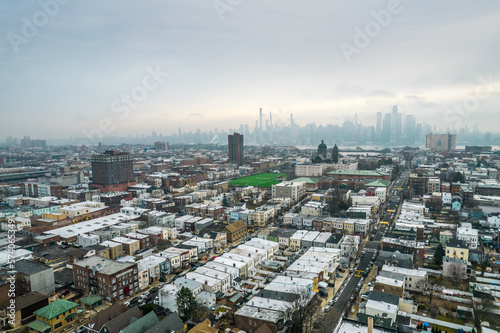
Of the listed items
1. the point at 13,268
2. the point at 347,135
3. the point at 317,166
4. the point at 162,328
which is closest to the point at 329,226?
the point at 162,328

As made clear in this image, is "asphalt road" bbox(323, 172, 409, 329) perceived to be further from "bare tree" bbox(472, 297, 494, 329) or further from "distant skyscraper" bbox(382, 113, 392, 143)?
"distant skyscraper" bbox(382, 113, 392, 143)

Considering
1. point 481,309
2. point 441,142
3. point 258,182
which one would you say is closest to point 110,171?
point 258,182

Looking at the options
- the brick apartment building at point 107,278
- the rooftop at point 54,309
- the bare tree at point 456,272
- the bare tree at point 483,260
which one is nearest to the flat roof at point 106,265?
the brick apartment building at point 107,278

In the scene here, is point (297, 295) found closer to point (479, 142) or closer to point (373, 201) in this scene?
point (373, 201)

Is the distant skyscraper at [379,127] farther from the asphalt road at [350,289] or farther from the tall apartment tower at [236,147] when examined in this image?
the asphalt road at [350,289]

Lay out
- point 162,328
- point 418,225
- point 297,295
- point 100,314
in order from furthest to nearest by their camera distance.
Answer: point 418,225
point 297,295
point 100,314
point 162,328

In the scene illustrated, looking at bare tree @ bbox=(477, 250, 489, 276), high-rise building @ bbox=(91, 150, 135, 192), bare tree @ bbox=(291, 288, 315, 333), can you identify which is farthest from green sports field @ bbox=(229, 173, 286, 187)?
bare tree @ bbox=(291, 288, 315, 333)

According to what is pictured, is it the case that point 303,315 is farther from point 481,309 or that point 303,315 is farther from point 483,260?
point 483,260
